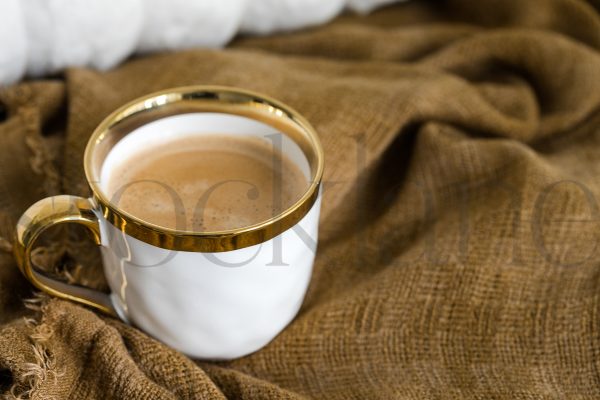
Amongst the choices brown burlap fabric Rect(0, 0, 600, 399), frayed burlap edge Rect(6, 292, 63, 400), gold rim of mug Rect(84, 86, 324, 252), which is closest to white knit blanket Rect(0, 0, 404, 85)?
brown burlap fabric Rect(0, 0, 600, 399)

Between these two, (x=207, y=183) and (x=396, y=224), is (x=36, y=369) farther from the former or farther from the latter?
(x=396, y=224)

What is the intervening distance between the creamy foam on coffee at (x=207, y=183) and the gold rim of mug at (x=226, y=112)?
0.03 meters

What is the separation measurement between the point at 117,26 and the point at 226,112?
0.21 metres

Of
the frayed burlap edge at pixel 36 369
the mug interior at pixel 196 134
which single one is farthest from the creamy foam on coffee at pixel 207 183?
the frayed burlap edge at pixel 36 369

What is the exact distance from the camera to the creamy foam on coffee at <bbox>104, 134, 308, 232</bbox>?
2.11 feet

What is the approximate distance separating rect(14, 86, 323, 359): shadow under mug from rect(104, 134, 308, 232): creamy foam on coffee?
12 millimetres

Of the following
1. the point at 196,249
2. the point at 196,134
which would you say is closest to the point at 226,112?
the point at 196,134

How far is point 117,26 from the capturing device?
86 cm

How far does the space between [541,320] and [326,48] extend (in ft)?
1.44

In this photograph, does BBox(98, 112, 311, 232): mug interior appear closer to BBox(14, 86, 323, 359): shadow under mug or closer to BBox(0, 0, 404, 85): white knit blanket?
BBox(14, 86, 323, 359): shadow under mug

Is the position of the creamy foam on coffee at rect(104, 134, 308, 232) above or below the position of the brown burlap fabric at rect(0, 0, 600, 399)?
above

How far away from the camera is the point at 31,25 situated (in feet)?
2.66

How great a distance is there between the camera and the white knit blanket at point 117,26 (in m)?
0.81

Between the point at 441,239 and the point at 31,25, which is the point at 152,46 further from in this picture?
the point at 441,239
